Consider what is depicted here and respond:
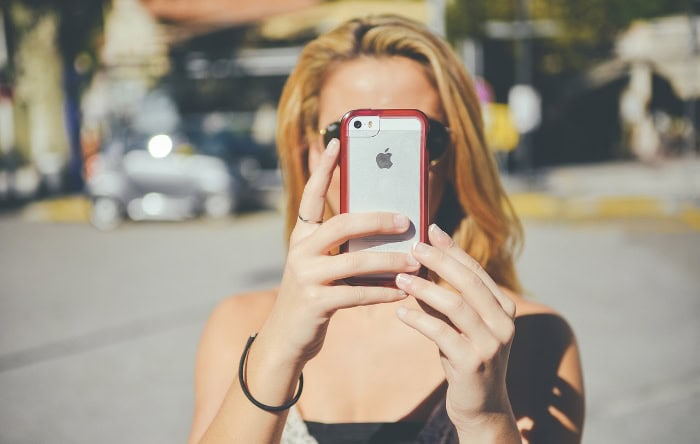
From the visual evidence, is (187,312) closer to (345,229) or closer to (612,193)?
(345,229)

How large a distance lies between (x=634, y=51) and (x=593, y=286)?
35.3 ft

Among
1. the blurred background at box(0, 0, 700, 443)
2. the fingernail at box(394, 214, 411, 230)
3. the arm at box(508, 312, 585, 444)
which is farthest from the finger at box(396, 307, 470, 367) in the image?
the blurred background at box(0, 0, 700, 443)

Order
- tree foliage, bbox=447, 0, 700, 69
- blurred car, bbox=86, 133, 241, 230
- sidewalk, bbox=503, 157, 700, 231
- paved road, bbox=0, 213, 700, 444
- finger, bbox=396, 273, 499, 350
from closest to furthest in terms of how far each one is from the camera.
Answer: finger, bbox=396, 273, 499, 350 < paved road, bbox=0, 213, 700, 444 < sidewalk, bbox=503, 157, 700, 231 < blurred car, bbox=86, 133, 241, 230 < tree foliage, bbox=447, 0, 700, 69

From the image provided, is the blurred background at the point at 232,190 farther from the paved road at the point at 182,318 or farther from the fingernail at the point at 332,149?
the fingernail at the point at 332,149

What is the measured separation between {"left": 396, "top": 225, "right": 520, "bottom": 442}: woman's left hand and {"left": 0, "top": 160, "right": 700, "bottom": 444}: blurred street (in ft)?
10.4

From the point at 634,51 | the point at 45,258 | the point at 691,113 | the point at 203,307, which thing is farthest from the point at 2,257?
the point at 634,51

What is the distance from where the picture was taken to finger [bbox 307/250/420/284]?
0.95 m

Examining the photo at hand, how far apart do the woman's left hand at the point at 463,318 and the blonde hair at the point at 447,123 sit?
21.9 inches

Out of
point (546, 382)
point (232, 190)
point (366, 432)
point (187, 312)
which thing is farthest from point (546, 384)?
point (232, 190)

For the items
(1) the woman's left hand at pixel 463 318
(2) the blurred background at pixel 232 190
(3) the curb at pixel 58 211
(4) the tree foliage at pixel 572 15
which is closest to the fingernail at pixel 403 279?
(1) the woman's left hand at pixel 463 318

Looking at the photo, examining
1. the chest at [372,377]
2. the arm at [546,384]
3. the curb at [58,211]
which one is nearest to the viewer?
the arm at [546,384]

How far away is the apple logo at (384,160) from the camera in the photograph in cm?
110

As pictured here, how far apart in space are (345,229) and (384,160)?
0.63 ft

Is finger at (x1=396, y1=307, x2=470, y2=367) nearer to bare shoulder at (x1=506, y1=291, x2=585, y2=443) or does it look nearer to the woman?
the woman
